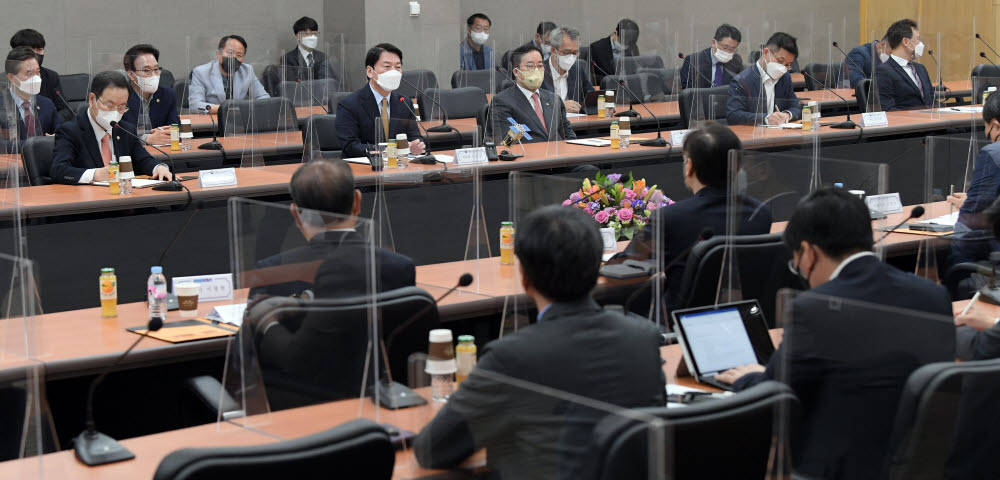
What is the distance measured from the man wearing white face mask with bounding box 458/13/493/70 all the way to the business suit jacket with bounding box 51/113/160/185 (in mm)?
5300

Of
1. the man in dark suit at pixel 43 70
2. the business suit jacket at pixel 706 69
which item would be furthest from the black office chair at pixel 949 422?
the man in dark suit at pixel 43 70

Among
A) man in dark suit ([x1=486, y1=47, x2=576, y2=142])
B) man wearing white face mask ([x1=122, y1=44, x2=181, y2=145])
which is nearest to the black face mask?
man wearing white face mask ([x1=122, y1=44, x2=181, y2=145])

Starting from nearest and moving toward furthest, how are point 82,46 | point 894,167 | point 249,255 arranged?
1. point 249,255
2. point 894,167
3. point 82,46

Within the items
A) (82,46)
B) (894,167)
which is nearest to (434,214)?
(894,167)

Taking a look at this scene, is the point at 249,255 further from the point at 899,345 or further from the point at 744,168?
the point at 744,168

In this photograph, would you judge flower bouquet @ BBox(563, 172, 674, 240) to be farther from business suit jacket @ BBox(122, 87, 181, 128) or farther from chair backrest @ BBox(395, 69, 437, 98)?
chair backrest @ BBox(395, 69, 437, 98)

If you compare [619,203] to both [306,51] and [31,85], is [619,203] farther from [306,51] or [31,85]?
[306,51]

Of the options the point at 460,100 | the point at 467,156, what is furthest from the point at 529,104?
the point at 460,100

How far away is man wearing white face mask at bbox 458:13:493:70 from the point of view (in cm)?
1053

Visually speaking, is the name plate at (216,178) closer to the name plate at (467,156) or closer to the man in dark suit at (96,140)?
the man in dark suit at (96,140)

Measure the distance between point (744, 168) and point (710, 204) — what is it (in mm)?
161

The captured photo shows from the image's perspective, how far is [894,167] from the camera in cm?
685

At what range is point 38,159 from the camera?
5.53 meters

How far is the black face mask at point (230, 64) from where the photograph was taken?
820 centimetres
